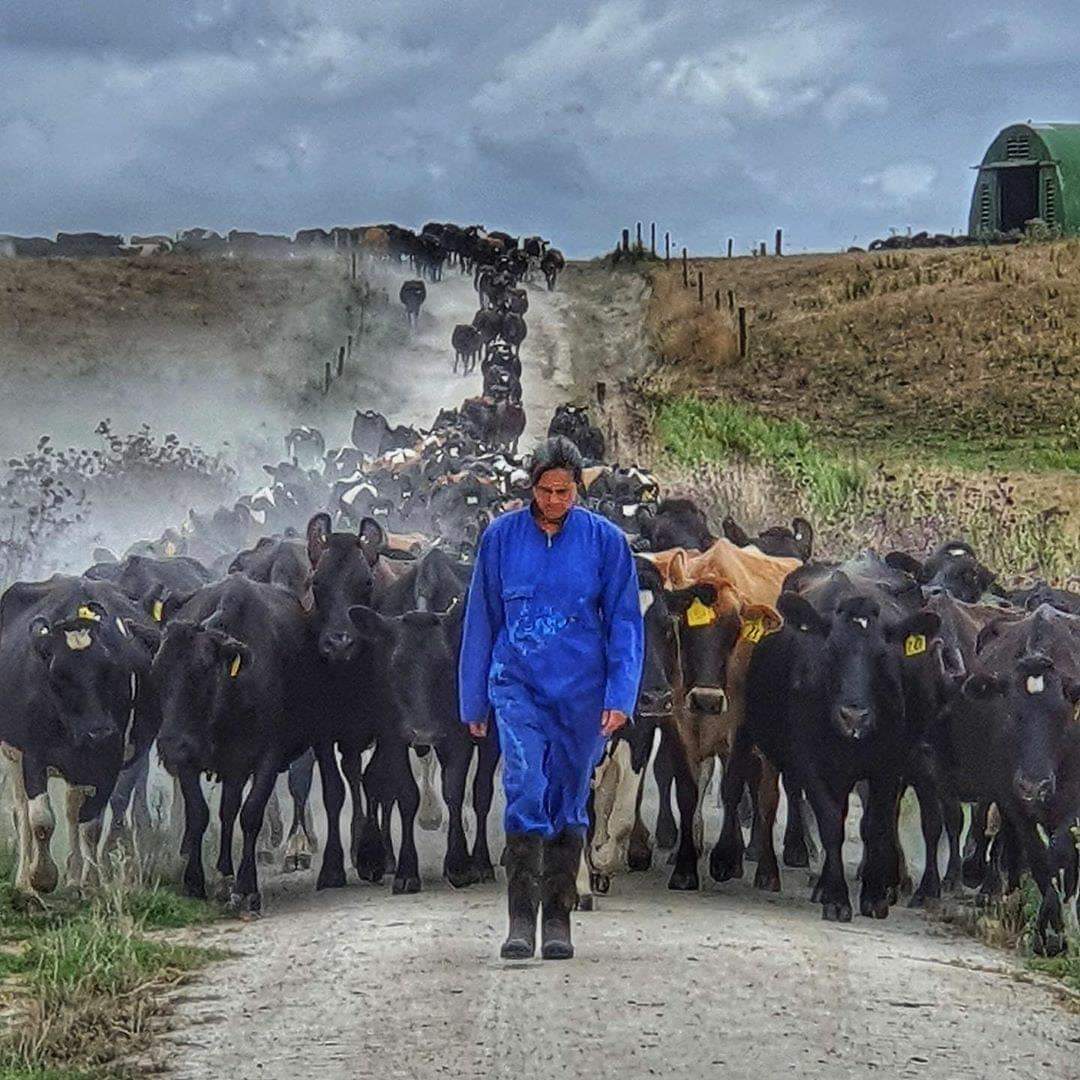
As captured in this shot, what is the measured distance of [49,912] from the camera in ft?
39.8

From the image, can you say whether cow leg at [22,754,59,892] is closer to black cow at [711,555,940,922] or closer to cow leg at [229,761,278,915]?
cow leg at [229,761,278,915]

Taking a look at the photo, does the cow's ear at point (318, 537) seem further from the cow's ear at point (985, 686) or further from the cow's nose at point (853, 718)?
the cow's ear at point (985, 686)

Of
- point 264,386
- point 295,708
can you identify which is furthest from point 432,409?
point 295,708

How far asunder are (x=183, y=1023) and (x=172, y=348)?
44.8 meters

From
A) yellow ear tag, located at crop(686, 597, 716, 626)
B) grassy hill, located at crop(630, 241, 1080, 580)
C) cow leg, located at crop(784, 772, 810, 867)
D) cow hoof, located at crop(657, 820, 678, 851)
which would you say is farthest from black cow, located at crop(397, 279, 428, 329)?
yellow ear tag, located at crop(686, 597, 716, 626)

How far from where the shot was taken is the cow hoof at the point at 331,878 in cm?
1338

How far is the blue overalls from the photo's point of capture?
988 centimetres

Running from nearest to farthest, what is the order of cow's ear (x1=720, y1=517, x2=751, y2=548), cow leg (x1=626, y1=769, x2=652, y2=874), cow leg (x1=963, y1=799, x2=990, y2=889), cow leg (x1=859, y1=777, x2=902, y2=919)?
1. cow leg (x1=859, y1=777, x2=902, y2=919)
2. cow leg (x1=963, y1=799, x2=990, y2=889)
3. cow leg (x1=626, y1=769, x2=652, y2=874)
4. cow's ear (x1=720, y1=517, x2=751, y2=548)

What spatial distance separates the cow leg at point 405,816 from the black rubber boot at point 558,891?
112 inches

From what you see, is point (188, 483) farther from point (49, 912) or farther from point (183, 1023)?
point (183, 1023)

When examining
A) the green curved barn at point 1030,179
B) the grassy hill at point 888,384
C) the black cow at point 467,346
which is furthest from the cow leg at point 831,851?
the green curved barn at point 1030,179

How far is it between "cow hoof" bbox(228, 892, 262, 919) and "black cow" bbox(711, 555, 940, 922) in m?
2.73

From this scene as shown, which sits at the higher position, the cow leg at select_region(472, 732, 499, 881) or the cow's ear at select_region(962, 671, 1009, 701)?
the cow's ear at select_region(962, 671, 1009, 701)

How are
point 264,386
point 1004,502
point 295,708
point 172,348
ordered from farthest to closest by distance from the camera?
point 172,348, point 264,386, point 1004,502, point 295,708
